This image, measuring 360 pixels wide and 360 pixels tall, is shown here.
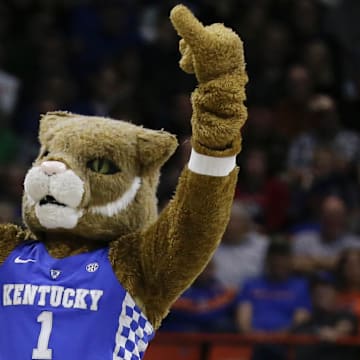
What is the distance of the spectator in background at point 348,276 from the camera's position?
4543mm

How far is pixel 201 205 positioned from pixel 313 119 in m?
3.40

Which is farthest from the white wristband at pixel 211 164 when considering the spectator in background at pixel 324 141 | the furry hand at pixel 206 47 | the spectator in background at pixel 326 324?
the spectator in background at pixel 324 141

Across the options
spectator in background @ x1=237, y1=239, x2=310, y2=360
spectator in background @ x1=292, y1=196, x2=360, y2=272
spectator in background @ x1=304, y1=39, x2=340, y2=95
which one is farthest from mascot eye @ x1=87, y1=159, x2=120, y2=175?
spectator in background @ x1=304, y1=39, x2=340, y2=95

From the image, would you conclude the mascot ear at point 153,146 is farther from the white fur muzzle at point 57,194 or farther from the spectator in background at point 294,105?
the spectator in background at point 294,105

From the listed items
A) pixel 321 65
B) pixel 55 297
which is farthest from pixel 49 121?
pixel 321 65

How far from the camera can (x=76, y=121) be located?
2.59m

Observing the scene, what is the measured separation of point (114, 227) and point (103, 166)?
6.1 inches

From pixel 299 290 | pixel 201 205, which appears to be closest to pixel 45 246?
pixel 201 205

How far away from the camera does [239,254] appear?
15.7 feet

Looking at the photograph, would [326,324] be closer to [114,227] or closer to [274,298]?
[274,298]

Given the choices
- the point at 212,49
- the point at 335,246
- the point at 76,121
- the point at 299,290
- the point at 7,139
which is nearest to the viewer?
the point at 212,49

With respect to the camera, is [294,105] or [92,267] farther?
[294,105]

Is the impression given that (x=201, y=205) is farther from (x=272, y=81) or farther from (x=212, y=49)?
(x=272, y=81)

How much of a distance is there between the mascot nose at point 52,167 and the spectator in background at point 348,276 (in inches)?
92.3
